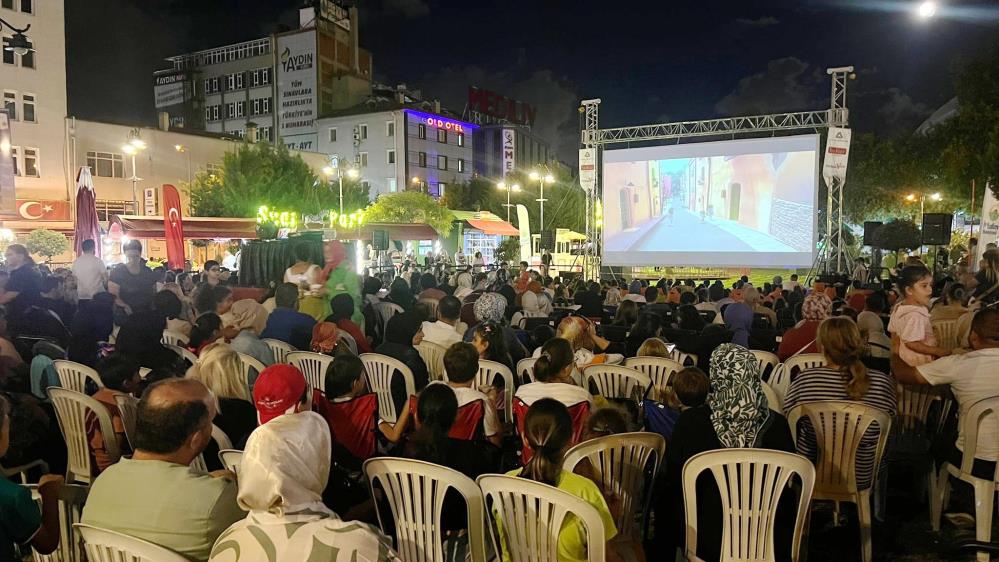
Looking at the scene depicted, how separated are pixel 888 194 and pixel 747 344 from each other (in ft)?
104

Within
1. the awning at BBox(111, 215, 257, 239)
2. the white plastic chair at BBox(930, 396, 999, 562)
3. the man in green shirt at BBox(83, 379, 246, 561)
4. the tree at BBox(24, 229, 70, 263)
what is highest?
the awning at BBox(111, 215, 257, 239)

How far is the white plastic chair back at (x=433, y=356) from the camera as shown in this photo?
5832 millimetres

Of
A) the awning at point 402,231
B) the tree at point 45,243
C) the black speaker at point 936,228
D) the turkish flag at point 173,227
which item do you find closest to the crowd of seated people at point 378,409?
the turkish flag at point 173,227

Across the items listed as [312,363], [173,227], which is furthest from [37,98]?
[312,363]

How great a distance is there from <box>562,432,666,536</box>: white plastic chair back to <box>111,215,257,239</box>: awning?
20.9 metres

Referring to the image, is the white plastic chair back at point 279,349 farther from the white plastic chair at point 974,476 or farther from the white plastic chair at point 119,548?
the white plastic chair at point 974,476

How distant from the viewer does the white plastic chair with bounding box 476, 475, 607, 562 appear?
87.5 inches

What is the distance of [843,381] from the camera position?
3.57m

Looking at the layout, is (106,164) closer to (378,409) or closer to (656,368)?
(378,409)

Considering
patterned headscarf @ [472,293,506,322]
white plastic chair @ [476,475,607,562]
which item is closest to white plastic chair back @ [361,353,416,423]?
Result: patterned headscarf @ [472,293,506,322]

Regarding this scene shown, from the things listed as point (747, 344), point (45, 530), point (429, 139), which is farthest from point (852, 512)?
point (429, 139)

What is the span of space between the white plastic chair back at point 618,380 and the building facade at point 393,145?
41766 millimetres

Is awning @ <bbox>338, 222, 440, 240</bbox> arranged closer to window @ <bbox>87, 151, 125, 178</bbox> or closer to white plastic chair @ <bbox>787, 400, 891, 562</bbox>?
window @ <bbox>87, 151, 125, 178</bbox>

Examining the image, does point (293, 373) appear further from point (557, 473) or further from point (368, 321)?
point (368, 321)
